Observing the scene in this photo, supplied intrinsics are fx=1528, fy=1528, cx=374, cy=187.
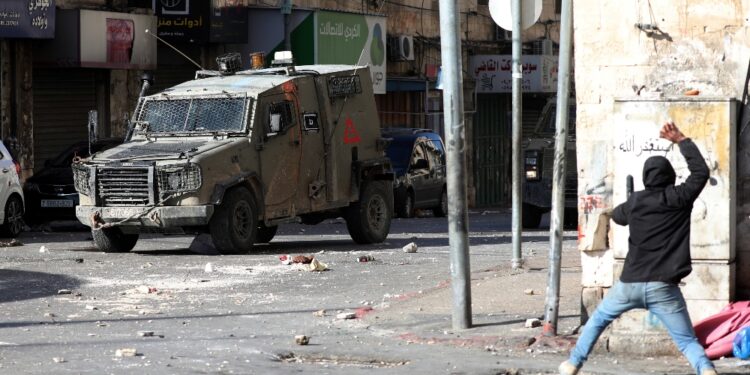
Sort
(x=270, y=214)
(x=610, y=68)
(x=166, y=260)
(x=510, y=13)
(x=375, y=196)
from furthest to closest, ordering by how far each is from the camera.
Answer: (x=375, y=196) → (x=270, y=214) → (x=166, y=260) → (x=510, y=13) → (x=610, y=68)

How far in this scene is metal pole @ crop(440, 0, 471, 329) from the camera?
11688mm

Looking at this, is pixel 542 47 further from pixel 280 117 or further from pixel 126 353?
pixel 126 353

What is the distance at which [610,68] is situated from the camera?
11133mm

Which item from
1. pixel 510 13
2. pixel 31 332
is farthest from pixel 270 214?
pixel 31 332

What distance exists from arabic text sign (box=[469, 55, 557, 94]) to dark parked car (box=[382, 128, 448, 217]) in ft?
36.3

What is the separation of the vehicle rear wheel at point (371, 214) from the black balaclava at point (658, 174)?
1207cm

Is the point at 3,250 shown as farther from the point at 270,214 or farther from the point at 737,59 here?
the point at 737,59

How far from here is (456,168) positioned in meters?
11.7

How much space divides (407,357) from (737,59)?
3.14 m

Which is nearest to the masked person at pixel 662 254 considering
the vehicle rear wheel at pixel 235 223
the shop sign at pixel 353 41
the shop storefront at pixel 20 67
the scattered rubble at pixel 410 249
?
the vehicle rear wheel at pixel 235 223

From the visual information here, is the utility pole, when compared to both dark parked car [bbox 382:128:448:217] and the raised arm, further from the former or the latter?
the raised arm

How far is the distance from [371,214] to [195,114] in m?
3.10

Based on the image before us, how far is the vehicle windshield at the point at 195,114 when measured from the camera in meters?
19.3

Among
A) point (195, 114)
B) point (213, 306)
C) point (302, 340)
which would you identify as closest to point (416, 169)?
point (195, 114)
